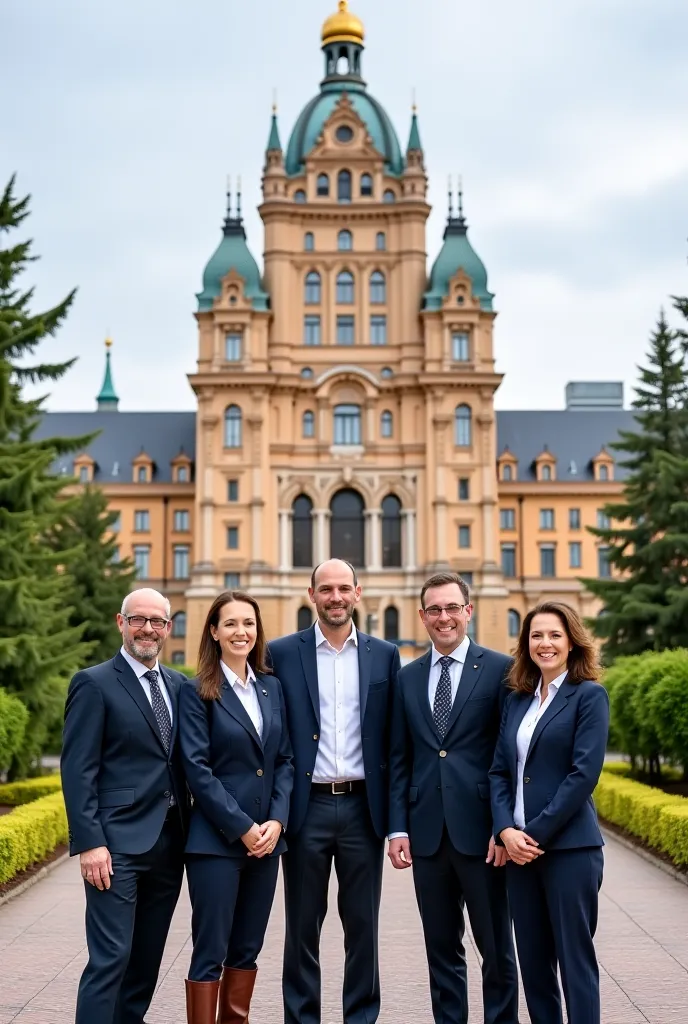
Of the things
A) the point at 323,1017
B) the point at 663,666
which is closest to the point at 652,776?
the point at 663,666

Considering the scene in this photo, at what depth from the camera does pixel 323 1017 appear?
8836mm

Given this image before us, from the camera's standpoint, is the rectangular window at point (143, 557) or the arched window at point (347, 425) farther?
the rectangular window at point (143, 557)

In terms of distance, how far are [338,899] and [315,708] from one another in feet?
3.93

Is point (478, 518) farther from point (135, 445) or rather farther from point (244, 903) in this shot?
point (244, 903)

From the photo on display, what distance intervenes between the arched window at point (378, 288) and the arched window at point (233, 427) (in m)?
9.31

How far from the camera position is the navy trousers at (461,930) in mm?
7746

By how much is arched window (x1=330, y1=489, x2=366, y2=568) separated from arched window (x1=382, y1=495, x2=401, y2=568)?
1.13 meters

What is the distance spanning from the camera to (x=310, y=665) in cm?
816

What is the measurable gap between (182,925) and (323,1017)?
393 centimetres

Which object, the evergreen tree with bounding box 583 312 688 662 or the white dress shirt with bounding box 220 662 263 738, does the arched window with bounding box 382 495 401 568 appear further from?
the white dress shirt with bounding box 220 662 263 738

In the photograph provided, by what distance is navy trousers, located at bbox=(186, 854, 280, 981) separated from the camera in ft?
24.5

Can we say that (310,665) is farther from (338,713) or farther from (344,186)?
(344,186)

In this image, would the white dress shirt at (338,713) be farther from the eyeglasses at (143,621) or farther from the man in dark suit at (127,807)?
the eyeglasses at (143,621)

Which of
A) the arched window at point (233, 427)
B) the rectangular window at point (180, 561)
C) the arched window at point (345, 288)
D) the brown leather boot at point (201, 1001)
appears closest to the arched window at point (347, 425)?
the arched window at point (233, 427)
